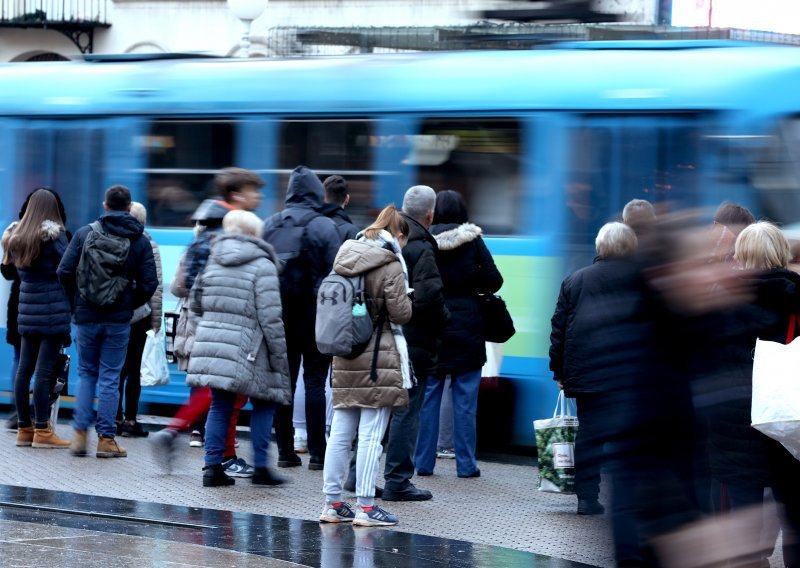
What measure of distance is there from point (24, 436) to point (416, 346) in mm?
3386

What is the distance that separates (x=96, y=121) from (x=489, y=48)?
3526mm

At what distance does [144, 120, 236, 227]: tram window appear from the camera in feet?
41.2

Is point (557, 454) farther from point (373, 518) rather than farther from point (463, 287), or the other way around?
point (463, 287)

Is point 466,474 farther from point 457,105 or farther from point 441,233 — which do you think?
point 457,105

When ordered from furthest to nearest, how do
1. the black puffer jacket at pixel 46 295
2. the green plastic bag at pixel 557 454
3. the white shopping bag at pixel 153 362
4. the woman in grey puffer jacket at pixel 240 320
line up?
1. the white shopping bag at pixel 153 362
2. the black puffer jacket at pixel 46 295
3. the green plastic bag at pixel 557 454
4. the woman in grey puffer jacket at pixel 240 320

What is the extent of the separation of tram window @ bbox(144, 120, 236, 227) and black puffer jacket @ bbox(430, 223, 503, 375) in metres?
2.97

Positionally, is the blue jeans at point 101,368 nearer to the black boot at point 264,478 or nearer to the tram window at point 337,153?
the black boot at point 264,478

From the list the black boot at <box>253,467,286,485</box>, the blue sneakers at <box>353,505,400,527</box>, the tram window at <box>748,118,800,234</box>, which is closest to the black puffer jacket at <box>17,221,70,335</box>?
the black boot at <box>253,467,286,485</box>

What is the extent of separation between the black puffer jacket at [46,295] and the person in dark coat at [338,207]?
1.93 meters

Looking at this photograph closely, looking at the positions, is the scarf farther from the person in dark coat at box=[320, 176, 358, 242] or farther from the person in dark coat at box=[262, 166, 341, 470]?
the person in dark coat at box=[320, 176, 358, 242]

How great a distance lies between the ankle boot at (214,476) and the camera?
9.48 meters

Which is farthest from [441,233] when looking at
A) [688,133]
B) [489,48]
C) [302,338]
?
[489,48]

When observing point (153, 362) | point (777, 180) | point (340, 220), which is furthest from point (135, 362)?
point (777, 180)

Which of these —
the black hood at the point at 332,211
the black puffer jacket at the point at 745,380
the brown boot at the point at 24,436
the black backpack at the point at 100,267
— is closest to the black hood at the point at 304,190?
the black hood at the point at 332,211
